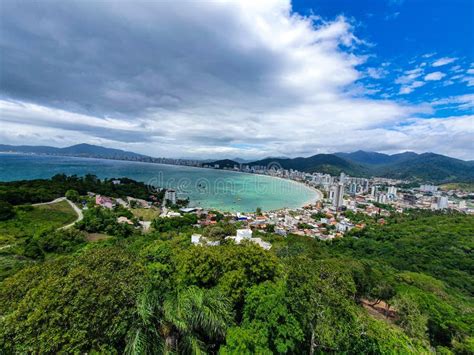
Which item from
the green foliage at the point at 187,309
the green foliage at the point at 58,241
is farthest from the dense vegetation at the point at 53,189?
the green foliage at the point at 187,309

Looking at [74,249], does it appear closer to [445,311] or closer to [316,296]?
[316,296]

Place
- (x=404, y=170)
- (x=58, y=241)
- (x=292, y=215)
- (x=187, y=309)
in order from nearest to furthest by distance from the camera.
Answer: (x=187, y=309), (x=58, y=241), (x=292, y=215), (x=404, y=170)

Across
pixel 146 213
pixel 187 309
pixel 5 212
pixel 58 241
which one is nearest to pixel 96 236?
pixel 58 241

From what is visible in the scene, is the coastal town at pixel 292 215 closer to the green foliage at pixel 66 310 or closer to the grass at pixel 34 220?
the grass at pixel 34 220

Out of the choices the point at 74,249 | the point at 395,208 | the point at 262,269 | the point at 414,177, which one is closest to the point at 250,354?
the point at 262,269

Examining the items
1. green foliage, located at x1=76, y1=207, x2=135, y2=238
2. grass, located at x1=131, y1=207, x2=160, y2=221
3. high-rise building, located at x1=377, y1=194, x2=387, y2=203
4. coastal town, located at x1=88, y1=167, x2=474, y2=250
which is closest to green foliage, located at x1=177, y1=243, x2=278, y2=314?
coastal town, located at x1=88, y1=167, x2=474, y2=250

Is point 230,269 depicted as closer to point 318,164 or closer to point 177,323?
point 177,323
